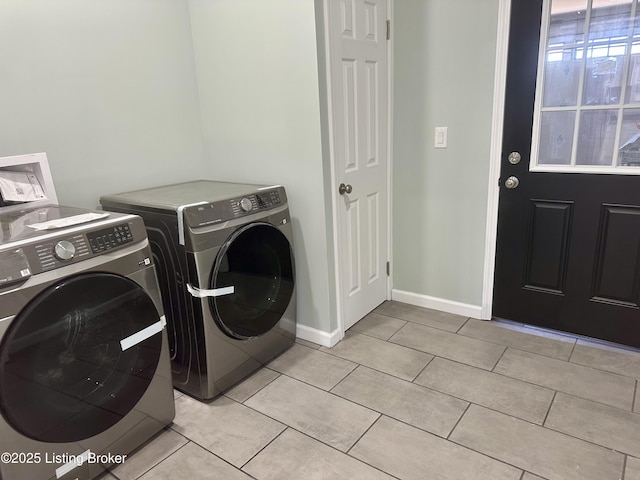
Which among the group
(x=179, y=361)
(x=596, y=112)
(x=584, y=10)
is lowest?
(x=179, y=361)

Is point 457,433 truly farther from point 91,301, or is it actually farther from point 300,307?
point 91,301

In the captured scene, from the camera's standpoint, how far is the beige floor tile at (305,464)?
5.41 feet

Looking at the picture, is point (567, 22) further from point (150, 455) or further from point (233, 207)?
point (150, 455)

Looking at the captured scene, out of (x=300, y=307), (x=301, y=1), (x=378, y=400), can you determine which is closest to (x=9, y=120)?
(x=301, y=1)

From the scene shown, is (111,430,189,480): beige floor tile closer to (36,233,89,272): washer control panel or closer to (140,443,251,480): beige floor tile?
(140,443,251,480): beige floor tile

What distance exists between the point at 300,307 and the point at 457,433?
1.12 meters

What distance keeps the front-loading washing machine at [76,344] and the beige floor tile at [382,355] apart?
103 cm

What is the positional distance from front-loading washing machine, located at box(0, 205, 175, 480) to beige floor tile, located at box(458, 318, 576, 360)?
5.85ft

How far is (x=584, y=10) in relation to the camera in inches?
82.9

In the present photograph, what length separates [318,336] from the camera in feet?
8.45

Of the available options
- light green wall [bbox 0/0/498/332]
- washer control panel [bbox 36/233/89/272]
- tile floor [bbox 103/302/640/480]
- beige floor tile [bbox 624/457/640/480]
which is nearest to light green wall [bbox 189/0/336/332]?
light green wall [bbox 0/0/498/332]

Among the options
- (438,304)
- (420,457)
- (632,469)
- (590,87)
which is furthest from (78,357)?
(590,87)

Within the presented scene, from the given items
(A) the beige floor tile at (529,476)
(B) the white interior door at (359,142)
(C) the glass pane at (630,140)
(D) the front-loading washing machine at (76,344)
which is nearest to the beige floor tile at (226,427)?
(D) the front-loading washing machine at (76,344)

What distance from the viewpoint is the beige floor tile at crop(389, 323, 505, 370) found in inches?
93.0
